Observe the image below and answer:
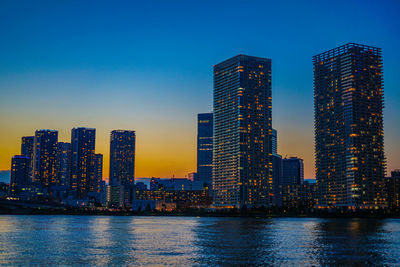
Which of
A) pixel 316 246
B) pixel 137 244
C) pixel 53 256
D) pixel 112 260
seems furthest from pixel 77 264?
pixel 316 246

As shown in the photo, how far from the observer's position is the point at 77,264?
66.9 meters

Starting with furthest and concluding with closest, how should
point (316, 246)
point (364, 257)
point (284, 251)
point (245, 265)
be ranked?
point (316, 246), point (284, 251), point (364, 257), point (245, 265)

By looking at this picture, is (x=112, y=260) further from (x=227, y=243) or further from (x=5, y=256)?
(x=227, y=243)

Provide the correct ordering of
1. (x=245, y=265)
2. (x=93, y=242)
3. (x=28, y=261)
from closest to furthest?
(x=245, y=265) → (x=28, y=261) → (x=93, y=242)

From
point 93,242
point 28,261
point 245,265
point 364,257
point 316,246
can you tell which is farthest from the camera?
point 93,242

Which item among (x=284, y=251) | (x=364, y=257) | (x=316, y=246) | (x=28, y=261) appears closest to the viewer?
(x=28, y=261)

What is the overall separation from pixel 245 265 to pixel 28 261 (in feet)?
101

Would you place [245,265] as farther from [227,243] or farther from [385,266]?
[227,243]

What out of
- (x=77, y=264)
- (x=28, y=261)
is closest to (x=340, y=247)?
(x=77, y=264)

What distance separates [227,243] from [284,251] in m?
15.3

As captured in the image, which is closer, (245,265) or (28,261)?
(245,265)

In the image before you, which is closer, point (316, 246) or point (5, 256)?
point (5, 256)

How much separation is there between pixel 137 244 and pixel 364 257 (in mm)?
43587

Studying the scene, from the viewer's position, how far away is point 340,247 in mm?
90125
